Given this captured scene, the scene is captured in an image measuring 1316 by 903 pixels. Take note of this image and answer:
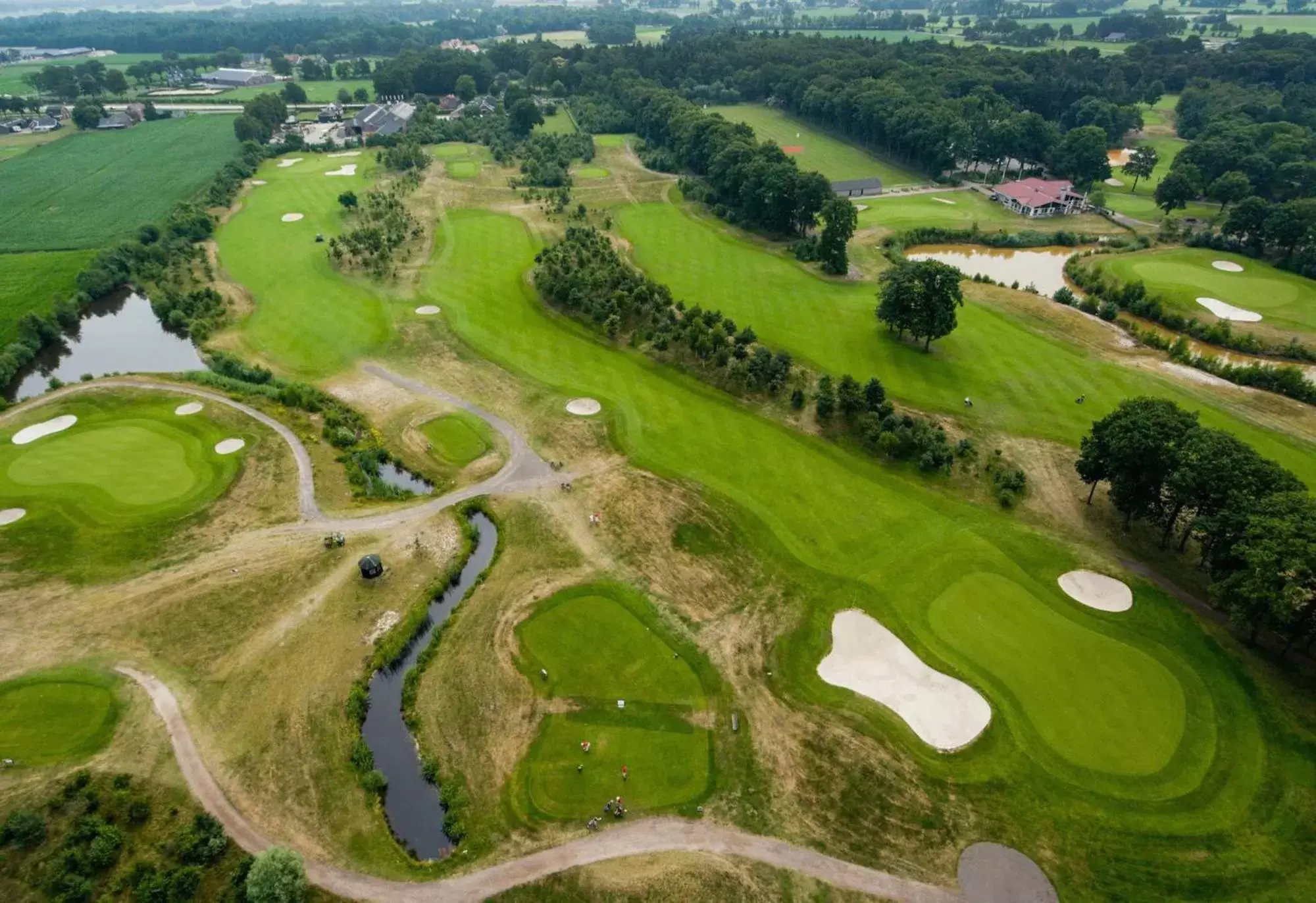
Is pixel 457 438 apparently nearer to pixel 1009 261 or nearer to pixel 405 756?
pixel 405 756

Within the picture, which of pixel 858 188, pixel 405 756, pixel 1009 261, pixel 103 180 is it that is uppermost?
pixel 858 188

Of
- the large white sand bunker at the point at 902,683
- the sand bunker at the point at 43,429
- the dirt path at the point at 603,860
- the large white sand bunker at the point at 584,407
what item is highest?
the large white sand bunker at the point at 584,407

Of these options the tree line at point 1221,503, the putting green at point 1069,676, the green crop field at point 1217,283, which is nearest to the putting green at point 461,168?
the green crop field at point 1217,283

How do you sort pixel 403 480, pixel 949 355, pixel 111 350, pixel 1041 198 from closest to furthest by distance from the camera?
1. pixel 403 480
2. pixel 949 355
3. pixel 111 350
4. pixel 1041 198

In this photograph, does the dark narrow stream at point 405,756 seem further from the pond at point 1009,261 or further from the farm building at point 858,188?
the farm building at point 858,188

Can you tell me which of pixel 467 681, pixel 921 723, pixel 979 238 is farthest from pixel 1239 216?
pixel 467 681

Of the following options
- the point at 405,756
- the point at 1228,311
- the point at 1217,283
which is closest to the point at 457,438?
the point at 405,756
